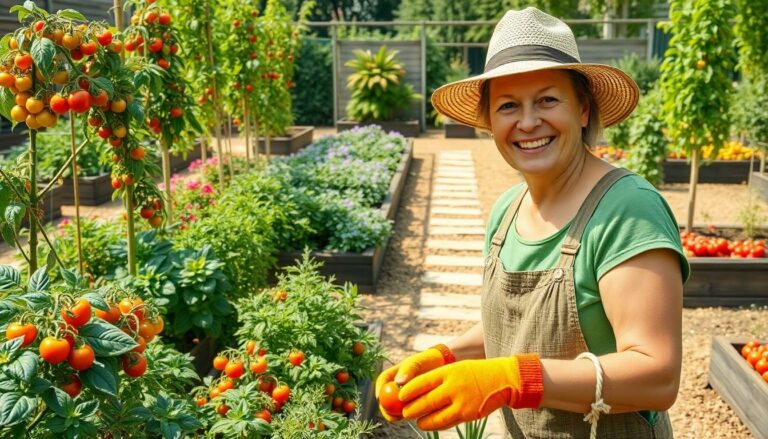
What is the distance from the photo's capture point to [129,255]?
3857 mm

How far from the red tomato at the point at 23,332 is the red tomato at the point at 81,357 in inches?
4.0

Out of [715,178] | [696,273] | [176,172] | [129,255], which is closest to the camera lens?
[129,255]

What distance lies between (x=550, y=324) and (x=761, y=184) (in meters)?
9.29

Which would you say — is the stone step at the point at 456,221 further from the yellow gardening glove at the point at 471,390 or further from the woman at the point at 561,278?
the yellow gardening glove at the point at 471,390

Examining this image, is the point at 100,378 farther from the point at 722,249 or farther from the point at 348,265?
the point at 722,249

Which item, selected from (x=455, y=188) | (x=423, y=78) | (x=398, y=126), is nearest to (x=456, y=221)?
(x=455, y=188)

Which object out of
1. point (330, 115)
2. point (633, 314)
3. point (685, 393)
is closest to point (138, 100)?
point (633, 314)

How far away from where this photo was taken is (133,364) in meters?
2.00

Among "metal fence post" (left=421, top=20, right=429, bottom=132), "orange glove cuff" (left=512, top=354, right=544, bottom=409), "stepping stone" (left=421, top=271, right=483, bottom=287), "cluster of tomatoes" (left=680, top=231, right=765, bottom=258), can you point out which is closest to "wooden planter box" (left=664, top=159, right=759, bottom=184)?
→ "cluster of tomatoes" (left=680, top=231, right=765, bottom=258)

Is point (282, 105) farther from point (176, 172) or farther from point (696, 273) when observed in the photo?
point (696, 273)

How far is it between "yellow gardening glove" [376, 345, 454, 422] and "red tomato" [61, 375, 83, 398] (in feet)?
2.59

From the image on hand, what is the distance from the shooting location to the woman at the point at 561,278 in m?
1.51

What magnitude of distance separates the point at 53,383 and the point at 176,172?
1052cm

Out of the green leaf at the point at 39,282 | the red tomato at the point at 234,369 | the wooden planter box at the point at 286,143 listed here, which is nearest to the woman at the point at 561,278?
the green leaf at the point at 39,282
